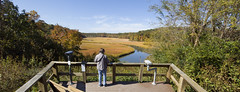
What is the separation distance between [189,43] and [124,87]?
6473 millimetres

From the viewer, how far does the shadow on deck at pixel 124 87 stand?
3.31m

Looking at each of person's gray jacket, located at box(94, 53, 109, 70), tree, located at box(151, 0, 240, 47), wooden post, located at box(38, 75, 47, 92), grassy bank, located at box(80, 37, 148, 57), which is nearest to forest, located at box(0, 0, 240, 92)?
tree, located at box(151, 0, 240, 47)

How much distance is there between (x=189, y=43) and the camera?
7.50 metres

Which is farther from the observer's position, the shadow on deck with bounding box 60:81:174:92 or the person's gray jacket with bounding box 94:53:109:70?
the shadow on deck with bounding box 60:81:174:92

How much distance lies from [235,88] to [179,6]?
18.2 ft

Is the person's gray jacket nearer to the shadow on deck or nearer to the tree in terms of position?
the shadow on deck

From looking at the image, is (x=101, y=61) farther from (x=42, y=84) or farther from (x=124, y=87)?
(x=42, y=84)

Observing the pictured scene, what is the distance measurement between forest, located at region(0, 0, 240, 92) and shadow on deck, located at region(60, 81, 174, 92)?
1957 millimetres

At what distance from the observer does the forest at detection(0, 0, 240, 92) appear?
156 inches

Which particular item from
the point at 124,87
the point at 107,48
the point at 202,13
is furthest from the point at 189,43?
the point at 107,48

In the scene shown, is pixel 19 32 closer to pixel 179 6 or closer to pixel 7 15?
pixel 7 15

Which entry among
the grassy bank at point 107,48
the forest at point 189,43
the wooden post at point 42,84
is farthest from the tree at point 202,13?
the grassy bank at point 107,48

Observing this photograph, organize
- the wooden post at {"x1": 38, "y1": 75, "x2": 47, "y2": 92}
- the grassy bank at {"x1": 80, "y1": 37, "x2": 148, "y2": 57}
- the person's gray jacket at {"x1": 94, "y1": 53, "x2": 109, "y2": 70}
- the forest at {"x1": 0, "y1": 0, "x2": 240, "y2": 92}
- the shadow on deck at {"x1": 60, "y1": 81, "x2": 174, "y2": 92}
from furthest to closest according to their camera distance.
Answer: the grassy bank at {"x1": 80, "y1": 37, "x2": 148, "y2": 57} < the forest at {"x1": 0, "y1": 0, "x2": 240, "y2": 92} < the shadow on deck at {"x1": 60, "y1": 81, "x2": 174, "y2": 92} < the person's gray jacket at {"x1": 94, "y1": 53, "x2": 109, "y2": 70} < the wooden post at {"x1": 38, "y1": 75, "x2": 47, "y2": 92}

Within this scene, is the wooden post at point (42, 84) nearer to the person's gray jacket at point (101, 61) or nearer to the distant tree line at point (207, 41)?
the person's gray jacket at point (101, 61)
